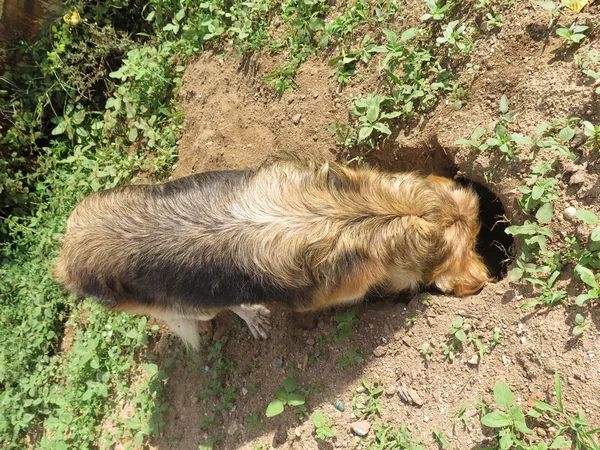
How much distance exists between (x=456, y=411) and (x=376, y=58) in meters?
2.85

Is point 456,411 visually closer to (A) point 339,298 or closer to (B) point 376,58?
(A) point 339,298

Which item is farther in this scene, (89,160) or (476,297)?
(89,160)

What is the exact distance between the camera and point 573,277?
9.77 ft

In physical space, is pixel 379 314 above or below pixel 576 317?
below

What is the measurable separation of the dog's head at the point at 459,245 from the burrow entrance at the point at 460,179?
48 centimetres

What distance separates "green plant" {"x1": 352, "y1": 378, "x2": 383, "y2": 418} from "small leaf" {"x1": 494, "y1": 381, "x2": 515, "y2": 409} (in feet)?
2.76

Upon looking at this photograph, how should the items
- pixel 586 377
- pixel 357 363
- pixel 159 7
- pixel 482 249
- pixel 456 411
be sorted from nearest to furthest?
1. pixel 586 377
2. pixel 456 411
3. pixel 357 363
4. pixel 482 249
5. pixel 159 7

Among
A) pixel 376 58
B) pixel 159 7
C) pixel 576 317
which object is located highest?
pixel 159 7

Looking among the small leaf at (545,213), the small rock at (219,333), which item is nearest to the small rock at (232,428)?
the small rock at (219,333)

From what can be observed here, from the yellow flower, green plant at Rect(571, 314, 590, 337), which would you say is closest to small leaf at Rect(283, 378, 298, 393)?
green plant at Rect(571, 314, 590, 337)

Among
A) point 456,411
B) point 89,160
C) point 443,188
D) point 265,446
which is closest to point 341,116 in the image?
point 443,188

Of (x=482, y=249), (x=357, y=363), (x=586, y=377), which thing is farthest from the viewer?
(x=482, y=249)

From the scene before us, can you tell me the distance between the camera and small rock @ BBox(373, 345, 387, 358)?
3600 mm

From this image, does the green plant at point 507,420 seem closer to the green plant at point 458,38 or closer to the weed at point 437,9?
the green plant at point 458,38
